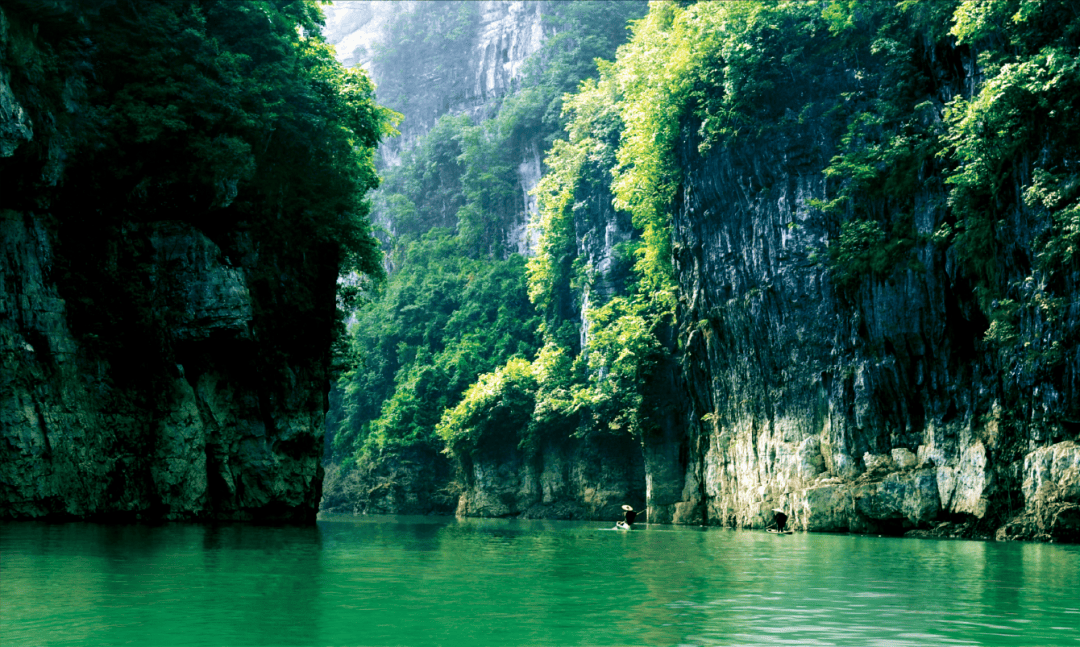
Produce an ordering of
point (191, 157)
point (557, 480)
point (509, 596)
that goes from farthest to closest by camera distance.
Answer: point (557, 480) < point (191, 157) < point (509, 596)

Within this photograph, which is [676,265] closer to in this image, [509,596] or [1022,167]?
[1022,167]

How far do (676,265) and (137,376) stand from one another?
962 inches

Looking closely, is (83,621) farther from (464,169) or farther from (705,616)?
(464,169)

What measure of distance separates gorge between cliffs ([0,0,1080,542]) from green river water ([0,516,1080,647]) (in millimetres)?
6836

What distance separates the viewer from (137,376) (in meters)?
23.6

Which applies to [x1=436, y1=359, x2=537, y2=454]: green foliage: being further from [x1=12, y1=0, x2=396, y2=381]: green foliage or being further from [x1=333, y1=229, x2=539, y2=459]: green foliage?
[x1=12, y1=0, x2=396, y2=381]: green foliage

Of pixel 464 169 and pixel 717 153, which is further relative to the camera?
pixel 464 169

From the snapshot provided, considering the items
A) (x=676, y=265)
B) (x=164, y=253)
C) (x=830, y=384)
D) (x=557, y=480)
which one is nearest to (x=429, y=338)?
(x=557, y=480)

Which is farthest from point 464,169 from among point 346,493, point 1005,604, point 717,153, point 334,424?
point 1005,604

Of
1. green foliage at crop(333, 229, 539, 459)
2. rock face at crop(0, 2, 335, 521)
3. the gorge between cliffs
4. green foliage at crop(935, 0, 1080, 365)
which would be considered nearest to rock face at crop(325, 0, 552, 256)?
green foliage at crop(333, 229, 539, 459)

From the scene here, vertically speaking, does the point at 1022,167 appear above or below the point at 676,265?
below

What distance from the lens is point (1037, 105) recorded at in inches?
926

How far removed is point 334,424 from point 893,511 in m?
53.0

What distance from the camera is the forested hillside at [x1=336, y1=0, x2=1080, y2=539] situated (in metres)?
23.8
